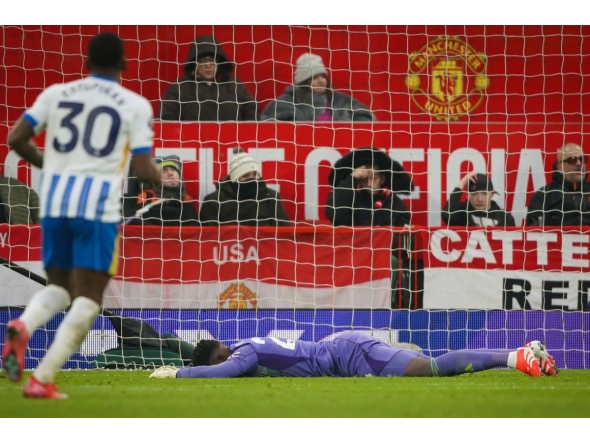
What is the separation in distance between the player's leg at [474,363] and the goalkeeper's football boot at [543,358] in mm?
62

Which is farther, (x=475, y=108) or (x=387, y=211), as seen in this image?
(x=475, y=108)

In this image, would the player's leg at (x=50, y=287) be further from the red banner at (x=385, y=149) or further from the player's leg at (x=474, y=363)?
the red banner at (x=385, y=149)

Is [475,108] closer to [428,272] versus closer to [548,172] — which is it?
[548,172]

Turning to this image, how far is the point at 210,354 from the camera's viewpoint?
7117 mm

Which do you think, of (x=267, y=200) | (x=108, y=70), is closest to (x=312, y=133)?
(x=267, y=200)

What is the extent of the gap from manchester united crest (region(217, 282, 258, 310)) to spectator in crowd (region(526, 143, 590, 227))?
2.83 meters

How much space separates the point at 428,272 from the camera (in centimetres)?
891

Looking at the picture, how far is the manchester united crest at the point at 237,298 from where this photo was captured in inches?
348

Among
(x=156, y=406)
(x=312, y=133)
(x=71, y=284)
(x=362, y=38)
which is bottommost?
(x=156, y=406)

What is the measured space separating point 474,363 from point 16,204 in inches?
182

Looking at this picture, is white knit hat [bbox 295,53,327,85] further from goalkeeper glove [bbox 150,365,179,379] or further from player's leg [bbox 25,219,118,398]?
player's leg [bbox 25,219,118,398]

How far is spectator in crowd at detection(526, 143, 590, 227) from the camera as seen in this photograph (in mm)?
9500

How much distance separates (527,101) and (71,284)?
8370 mm

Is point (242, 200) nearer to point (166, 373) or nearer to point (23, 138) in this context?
point (166, 373)
